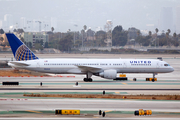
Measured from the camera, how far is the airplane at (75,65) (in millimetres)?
43594

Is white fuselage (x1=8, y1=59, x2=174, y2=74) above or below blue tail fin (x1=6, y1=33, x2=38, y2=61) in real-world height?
below

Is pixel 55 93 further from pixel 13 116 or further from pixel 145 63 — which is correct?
pixel 145 63

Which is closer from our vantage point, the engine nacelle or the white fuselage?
the engine nacelle

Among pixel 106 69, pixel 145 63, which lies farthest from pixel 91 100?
pixel 145 63

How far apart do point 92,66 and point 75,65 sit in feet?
9.59

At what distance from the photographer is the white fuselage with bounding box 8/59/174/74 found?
144 feet

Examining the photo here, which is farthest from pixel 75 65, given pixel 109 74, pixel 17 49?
pixel 17 49

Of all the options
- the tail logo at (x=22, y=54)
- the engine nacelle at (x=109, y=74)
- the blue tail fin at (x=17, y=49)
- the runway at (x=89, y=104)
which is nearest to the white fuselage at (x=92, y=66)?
the tail logo at (x=22, y=54)

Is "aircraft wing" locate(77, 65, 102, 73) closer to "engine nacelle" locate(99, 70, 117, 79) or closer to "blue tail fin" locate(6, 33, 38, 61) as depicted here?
"engine nacelle" locate(99, 70, 117, 79)

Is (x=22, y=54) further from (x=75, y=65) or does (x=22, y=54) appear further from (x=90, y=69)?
(x=90, y=69)

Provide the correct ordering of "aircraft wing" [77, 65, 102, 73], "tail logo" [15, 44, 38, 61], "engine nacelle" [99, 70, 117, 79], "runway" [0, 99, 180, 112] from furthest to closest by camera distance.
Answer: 1. "tail logo" [15, 44, 38, 61]
2. "aircraft wing" [77, 65, 102, 73]
3. "engine nacelle" [99, 70, 117, 79]
4. "runway" [0, 99, 180, 112]

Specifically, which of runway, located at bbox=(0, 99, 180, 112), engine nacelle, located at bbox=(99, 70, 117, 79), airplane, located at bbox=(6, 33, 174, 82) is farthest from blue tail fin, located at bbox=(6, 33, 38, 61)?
runway, located at bbox=(0, 99, 180, 112)

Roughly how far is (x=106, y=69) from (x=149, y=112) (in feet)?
74.8

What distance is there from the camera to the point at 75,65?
43594mm
